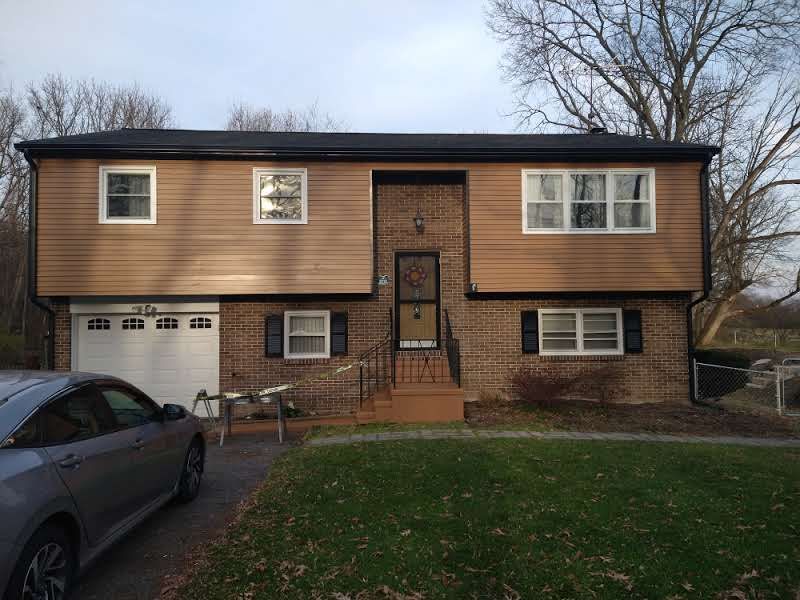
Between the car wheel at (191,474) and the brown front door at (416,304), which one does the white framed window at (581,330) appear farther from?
the car wheel at (191,474)

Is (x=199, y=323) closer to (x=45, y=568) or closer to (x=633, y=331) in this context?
(x=45, y=568)

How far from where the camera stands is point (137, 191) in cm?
1116

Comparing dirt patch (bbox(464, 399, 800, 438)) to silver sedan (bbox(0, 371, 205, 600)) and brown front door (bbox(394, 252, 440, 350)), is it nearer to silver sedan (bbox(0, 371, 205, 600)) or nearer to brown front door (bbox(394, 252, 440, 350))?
brown front door (bbox(394, 252, 440, 350))

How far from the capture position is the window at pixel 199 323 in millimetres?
11422

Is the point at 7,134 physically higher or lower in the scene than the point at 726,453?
higher

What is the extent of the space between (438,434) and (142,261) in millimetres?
6746

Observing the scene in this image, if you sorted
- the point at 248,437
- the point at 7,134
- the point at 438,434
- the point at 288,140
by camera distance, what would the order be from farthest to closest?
the point at 7,134 < the point at 288,140 < the point at 248,437 < the point at 438,434

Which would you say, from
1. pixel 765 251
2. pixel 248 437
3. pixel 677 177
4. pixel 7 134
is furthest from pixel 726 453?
pixel 7 134

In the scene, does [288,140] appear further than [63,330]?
Yes

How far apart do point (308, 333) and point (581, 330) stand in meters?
5.87

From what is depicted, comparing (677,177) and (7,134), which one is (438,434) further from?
(7,134)

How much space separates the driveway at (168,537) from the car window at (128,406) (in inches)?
39.3

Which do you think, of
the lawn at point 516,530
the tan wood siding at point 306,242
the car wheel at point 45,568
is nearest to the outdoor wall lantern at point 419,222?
the tan wood siding at point 306,242

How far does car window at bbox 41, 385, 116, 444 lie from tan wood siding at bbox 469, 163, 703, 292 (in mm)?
8123
